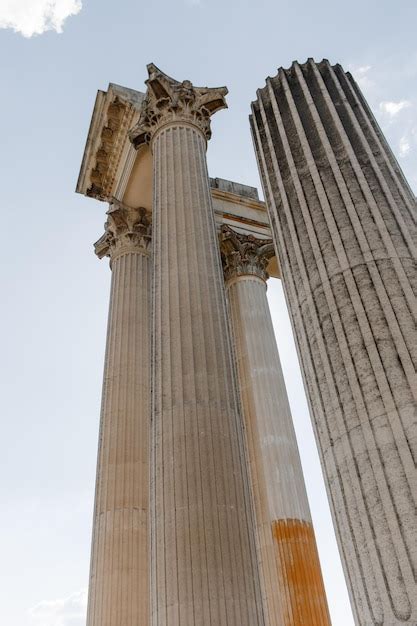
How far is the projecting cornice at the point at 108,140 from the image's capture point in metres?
34.0

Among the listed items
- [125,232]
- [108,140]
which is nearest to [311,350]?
[125,232]

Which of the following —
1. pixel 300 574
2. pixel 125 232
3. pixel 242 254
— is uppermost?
pixel 242 254

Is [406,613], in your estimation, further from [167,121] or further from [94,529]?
[167,121]

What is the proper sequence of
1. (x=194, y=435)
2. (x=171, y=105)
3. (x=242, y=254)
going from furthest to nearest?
(x=242, y=254) < (x=171, y=105) < (x=194, y=435)

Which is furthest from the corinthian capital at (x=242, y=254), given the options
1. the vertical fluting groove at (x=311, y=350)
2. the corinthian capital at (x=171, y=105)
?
the vertical fluting groove at (x=311, y=350)

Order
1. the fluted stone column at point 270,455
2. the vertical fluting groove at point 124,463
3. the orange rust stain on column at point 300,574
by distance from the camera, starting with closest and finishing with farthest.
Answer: the vertical fluting groove at point 124,463
the orange rust stain on column at point 300,574
the fluted stone column at point 270,455

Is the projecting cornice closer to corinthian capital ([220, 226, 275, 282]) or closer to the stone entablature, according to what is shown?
the stone entablature

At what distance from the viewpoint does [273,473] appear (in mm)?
30391

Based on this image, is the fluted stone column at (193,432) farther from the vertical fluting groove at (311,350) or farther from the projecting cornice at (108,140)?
the projecting cornice at (108,140)

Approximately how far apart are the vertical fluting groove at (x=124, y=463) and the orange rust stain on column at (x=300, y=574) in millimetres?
6599

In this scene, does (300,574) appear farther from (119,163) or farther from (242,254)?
(119,163)

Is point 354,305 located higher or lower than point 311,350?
higher

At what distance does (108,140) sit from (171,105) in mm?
8868

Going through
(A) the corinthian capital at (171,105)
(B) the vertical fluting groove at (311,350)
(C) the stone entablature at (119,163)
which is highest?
(C) the stone entablature at (119,163)
